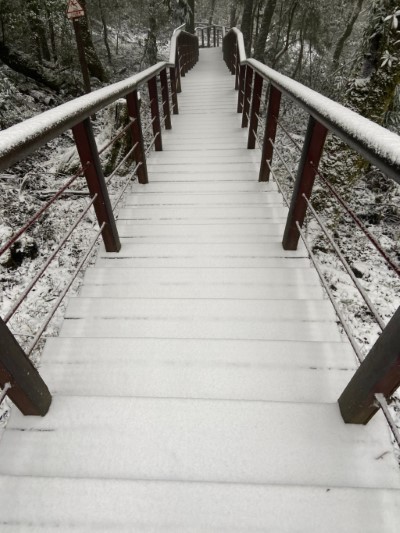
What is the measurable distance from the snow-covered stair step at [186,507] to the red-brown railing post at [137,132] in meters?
2.94

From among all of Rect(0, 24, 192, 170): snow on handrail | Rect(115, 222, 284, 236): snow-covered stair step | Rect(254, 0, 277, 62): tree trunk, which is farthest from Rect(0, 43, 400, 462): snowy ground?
Rect(254, 0, 277, 62): tree trunk

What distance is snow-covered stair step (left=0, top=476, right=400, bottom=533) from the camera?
1.18 metres

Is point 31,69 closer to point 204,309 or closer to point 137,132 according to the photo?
point 137,132

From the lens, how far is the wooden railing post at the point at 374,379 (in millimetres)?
1109

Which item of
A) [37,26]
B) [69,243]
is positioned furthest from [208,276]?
[37,26]

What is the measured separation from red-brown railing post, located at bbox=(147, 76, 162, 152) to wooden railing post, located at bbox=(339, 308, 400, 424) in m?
3.83

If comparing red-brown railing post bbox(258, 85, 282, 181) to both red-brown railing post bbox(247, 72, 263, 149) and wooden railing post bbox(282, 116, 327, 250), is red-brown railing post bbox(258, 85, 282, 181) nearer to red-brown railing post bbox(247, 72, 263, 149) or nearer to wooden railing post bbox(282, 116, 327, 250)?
red-brown railing post bbox(247, 72, 263, 149)

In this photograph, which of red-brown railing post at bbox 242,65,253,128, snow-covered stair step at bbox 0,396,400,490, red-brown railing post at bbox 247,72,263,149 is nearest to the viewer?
snow-covered stair step at bbox 0,396,400,490

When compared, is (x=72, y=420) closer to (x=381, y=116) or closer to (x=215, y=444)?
(x=215, y=444)

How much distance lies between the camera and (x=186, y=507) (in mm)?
1230

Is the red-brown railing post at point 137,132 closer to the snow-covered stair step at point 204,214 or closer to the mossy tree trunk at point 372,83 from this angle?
the snow-covered stair step at point 204,214

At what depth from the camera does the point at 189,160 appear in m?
4.36

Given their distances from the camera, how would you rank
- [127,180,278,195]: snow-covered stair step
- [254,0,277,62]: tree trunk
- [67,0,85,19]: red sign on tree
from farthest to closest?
[254,0,277,62]: tree trunk → [67,0,85,19]: red sign on tree → [127,180,278,195]: snow-covered stair step

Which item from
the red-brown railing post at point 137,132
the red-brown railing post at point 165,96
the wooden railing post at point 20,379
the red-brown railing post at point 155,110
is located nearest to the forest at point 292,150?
the red-brown railing post at point 137,132
